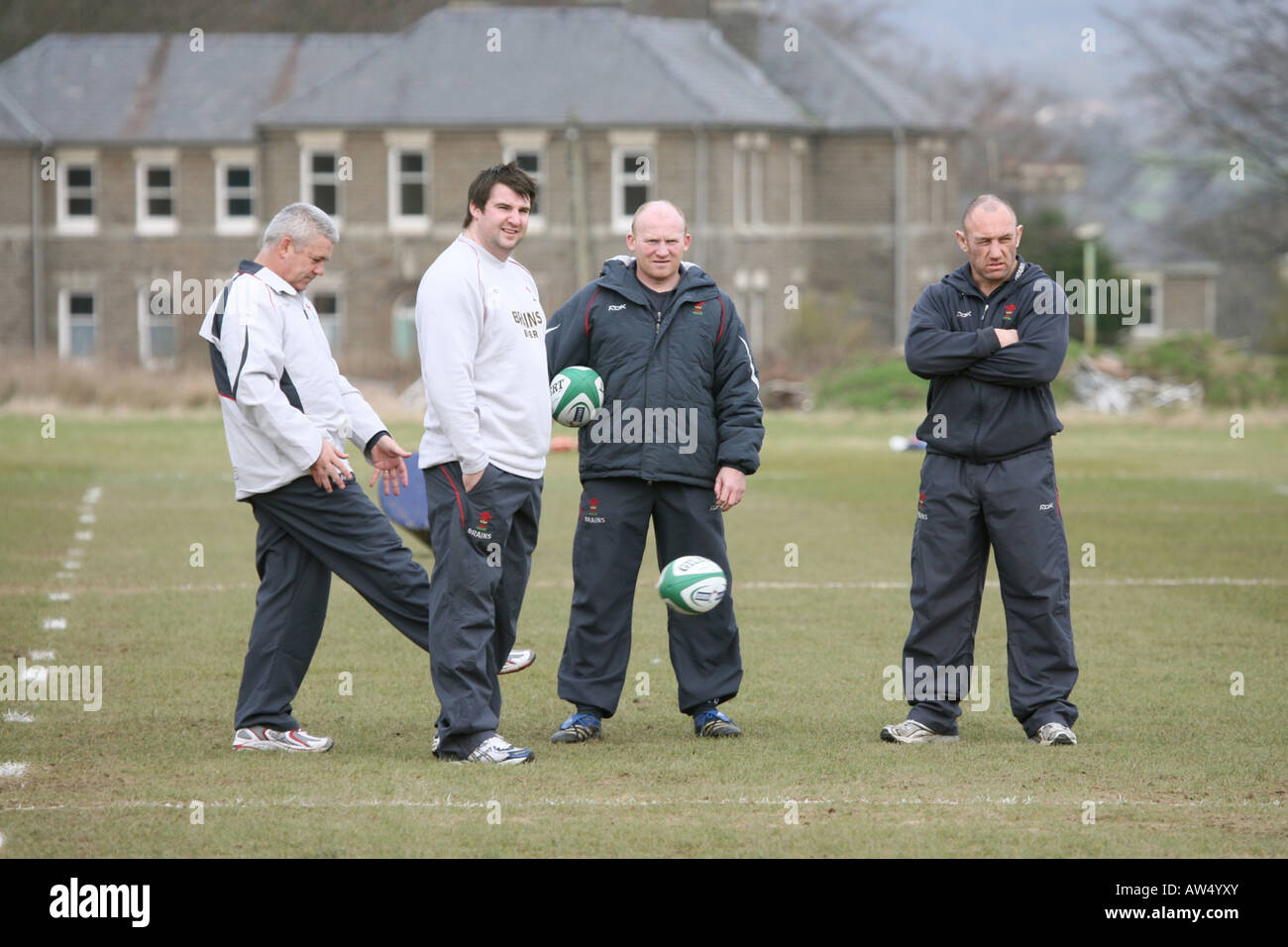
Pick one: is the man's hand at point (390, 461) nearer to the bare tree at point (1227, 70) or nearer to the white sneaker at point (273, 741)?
the white sneaker at point (273, 741)

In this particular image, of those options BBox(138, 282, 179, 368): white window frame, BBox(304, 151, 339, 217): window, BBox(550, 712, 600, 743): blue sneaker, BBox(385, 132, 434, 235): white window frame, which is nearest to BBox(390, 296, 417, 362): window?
BBox(385, 132, 434, 235): white window frame

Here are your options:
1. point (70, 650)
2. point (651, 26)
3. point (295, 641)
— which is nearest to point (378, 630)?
point (70, 650)

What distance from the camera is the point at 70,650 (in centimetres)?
1061

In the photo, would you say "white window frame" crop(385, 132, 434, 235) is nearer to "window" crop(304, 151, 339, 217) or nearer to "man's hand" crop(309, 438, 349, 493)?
"window" crop(304, 151, 339, 217)

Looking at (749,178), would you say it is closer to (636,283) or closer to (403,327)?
(403,327)

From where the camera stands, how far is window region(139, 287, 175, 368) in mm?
51000

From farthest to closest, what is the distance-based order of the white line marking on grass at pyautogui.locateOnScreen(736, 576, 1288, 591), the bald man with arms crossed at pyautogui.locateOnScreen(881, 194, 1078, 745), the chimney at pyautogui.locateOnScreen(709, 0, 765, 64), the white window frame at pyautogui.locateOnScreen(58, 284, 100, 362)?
the chimney at pyautogui.locateOnScreen(709, 0, 765, 64) < the white window frame at pyautogui.locateOnScreen(58, 284, 100, 362) < the white line marking on grass at pyautogui.locateOnScreen(736, 576, 1288, 591) < the bald man with arms crossed at pyautogui.locateOnScreen(881, 194, 1078, 745)

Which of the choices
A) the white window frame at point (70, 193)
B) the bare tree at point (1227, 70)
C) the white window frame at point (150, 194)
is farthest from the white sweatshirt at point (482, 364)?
the bare tree at point (1227, 70)

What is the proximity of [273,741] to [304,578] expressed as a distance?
691 mm

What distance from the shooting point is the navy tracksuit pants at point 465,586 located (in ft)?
24.9

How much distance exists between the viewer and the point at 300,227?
304 inches

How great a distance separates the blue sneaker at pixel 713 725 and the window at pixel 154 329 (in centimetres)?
4420

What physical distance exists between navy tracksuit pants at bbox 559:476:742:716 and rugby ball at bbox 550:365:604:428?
1.08 ft

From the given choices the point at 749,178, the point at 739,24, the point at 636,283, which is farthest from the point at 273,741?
the point at 739,24
